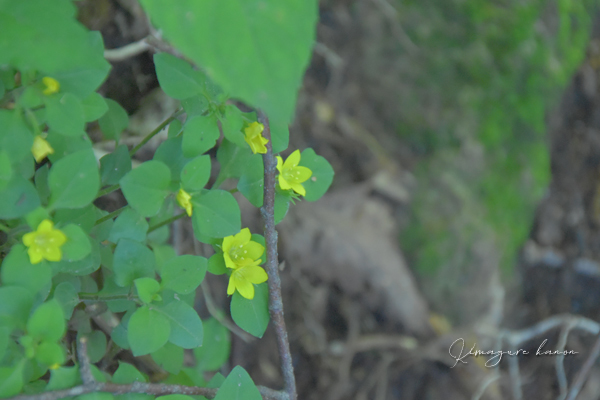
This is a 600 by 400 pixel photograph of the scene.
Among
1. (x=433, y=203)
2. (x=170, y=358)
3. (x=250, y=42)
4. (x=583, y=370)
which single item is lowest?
(x=583, y=370)

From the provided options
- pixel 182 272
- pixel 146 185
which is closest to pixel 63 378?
pixel 182 272

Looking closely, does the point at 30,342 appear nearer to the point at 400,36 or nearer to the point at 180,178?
the point at 180,178

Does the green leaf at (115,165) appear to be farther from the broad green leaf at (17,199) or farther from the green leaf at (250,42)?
the green leaf at (250,42)

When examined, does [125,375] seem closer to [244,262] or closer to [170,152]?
[244,262]

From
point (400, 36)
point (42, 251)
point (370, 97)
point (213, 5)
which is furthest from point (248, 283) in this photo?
point (400, 36)

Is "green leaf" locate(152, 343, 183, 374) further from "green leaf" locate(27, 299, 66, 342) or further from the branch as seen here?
"green leaf" locate(27, 299, 66, 342)

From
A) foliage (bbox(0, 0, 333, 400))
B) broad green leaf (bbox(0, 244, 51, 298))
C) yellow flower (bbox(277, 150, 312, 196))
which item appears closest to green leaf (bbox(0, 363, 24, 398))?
A: foliage (bbox(0, 0, 333, 400))
